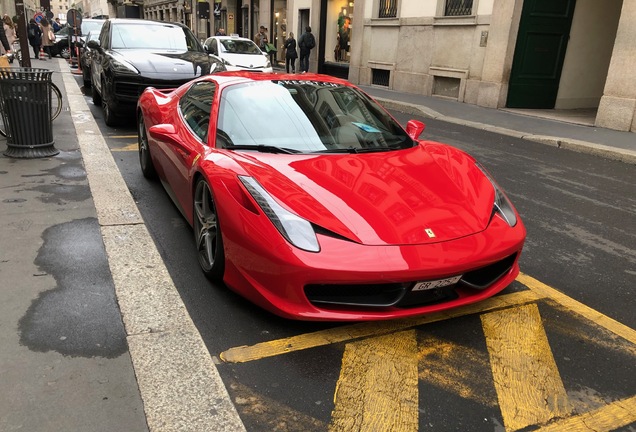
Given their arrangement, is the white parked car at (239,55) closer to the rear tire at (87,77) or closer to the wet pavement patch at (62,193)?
the rear tire at (87,77)

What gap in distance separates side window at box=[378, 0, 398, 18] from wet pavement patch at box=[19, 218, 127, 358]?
1583 cm

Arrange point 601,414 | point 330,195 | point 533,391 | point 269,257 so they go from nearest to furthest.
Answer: point 601,414
point 533,391
point 269,257
point 330,195

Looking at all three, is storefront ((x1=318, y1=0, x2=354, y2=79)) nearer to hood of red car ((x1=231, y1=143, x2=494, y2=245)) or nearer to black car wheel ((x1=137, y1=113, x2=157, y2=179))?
black car wheel ((x1=137, y1=113, x2=157, y2=179))

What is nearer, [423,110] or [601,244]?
[601,244]

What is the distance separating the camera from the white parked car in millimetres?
16891

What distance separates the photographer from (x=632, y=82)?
10742mm

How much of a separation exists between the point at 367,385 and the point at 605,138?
9.38 m

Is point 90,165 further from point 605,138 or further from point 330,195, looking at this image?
point 605,138

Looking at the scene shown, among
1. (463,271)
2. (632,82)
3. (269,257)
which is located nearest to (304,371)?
(269,257)

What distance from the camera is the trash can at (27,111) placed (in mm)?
6109

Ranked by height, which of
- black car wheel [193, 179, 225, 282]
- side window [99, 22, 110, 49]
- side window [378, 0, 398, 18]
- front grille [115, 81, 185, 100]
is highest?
side window [378, 0, 398, 18]

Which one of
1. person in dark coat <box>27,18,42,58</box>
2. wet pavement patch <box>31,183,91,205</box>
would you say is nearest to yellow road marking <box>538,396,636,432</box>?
wet pavement patch <box>31,183,91,205</box>

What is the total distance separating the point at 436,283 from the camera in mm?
2785

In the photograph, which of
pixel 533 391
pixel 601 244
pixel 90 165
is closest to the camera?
pixel 533 391
